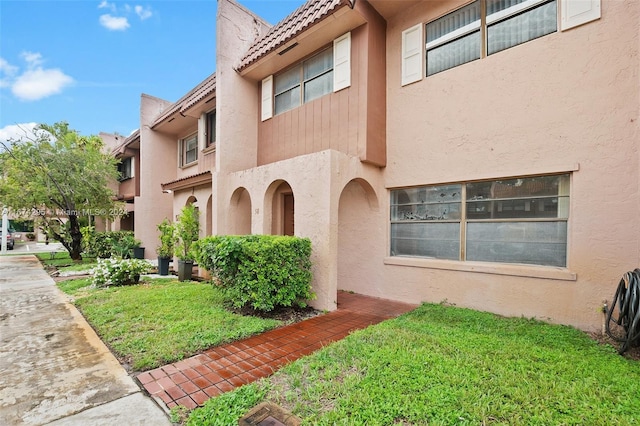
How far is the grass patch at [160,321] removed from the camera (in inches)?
165

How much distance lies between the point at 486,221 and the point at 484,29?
3.86m

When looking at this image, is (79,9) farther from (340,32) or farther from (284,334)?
(284,334)

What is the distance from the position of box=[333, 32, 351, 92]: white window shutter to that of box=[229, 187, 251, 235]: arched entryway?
4.06 metres

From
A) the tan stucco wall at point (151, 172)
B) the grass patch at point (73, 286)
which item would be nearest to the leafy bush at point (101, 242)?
the tan stucco wall at point (151, 172)

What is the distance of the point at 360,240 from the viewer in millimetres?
7762

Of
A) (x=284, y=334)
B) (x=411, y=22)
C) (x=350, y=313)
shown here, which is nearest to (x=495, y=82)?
(x=411, y=22)

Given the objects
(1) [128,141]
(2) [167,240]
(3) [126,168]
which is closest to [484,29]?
(2) [167,240]

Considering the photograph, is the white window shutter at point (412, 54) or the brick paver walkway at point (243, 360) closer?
the brick paver walkway at point (243, 360)

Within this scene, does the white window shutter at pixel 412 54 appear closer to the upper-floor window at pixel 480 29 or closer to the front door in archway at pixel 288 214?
the upper-floor window at pixel 480 29

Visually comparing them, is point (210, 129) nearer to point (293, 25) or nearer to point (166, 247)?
point (166, 247)

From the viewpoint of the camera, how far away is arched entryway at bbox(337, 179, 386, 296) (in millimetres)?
7414

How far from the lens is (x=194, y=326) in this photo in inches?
199

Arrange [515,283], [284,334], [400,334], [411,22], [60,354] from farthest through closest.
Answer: [411,22]
[515,283]
[284,334]
[400,334]
[60,354]

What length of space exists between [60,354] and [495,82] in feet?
27.9
